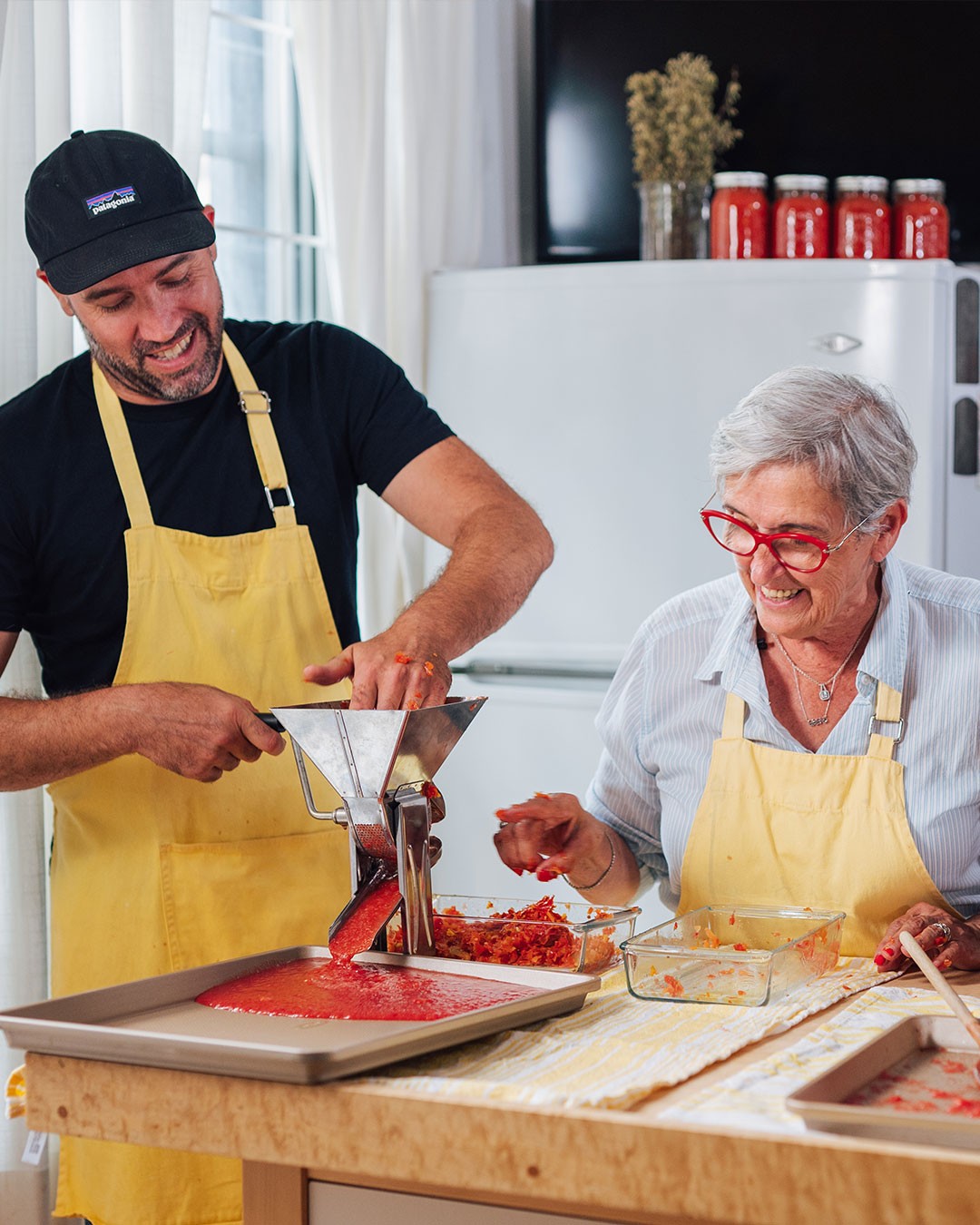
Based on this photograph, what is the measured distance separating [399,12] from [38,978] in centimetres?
214

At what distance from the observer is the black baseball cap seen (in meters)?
1.83

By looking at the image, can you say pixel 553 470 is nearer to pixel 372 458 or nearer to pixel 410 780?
pixel 372 458

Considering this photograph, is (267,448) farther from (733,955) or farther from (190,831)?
(733,955)

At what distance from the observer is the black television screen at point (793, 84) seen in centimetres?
340

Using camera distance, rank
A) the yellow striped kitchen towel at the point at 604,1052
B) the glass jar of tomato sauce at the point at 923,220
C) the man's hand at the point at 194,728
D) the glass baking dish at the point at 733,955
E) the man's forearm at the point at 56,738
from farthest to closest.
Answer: the glass jar of tomato sauce at the point at 923,220, the man's forearm at the point at 56,738, the man's hand at the point at 194,728, the glass baking dish at the point at 733,955, the yellow striped kitchen towel at the point at 604,1052

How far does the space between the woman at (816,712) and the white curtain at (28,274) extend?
2.80ft

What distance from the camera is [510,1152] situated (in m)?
1.07

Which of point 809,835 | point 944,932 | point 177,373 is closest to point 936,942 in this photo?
point 944,932

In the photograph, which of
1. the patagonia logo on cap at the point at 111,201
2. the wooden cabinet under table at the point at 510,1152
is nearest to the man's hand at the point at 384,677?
the wooden cabinet under table at the point at 510,1152

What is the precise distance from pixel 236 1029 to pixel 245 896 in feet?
2.06

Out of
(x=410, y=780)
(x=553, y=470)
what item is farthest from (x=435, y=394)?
(x=410, y=780)

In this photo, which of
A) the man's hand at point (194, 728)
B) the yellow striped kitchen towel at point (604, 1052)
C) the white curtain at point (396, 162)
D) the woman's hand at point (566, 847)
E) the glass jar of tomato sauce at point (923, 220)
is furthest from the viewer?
the glass jar of tomato sauce at point (923, 220)

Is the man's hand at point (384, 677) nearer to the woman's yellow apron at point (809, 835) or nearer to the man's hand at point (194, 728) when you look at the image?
the man's hand at point (194, 728)

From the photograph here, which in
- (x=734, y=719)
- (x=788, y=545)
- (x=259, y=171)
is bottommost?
(x=734, y=719)
